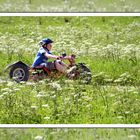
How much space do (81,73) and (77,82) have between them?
7 cm

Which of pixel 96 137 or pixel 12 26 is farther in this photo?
pixel 12 26

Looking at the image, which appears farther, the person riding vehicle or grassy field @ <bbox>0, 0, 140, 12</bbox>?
grassy field @ <bbox>0, 0, 140, 12</bbox>

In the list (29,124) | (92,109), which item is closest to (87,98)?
(92,109)

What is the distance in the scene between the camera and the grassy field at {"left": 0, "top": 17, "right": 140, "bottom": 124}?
16.5 ft

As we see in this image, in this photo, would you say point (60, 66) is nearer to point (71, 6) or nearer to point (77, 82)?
point (77, 82)

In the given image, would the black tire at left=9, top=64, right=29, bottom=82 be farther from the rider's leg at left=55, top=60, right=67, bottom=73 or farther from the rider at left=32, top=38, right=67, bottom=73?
the rider's leg at left=55, top=60, right=67, bottom=73

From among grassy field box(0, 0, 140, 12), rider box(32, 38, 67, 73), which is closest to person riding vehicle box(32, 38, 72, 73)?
rider box(32, 38, 67, 73)

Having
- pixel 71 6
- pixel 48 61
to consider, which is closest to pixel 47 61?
pixel 48 61

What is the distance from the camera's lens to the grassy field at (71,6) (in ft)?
18.1

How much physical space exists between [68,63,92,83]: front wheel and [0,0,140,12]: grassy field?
0.49 m

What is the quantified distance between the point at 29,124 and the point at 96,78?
584 millimetres

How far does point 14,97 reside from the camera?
5094mm

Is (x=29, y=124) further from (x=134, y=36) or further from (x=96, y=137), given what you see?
(x=134, y=36)

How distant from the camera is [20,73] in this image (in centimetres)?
525
